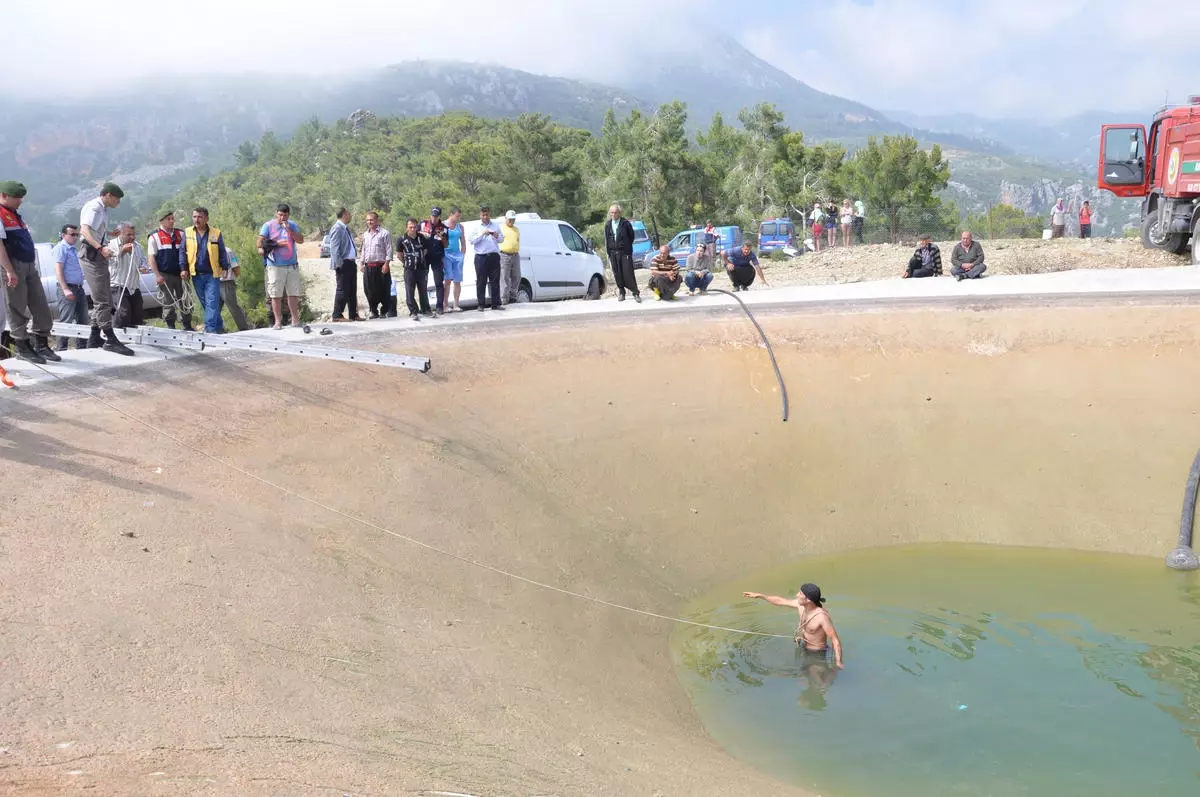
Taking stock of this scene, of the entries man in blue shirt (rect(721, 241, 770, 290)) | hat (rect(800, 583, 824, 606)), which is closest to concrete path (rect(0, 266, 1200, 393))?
man in blue shirt (rect(721, 241, 770, 290))

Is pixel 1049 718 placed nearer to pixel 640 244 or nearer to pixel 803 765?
pixel 803 765

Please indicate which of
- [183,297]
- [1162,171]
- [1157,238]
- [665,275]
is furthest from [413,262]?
[1162,171]

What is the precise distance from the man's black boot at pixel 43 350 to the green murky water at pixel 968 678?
7499 millimetres

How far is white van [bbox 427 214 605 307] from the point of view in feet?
57.6

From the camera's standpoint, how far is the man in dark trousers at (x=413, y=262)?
563 inches

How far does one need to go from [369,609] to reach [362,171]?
96857 mm

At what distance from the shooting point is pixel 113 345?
1086 centimetres

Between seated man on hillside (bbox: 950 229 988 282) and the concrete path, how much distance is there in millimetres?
305

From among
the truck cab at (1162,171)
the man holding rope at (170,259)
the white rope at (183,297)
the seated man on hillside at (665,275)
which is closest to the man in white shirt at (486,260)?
the seated man on hillside at (665,275)

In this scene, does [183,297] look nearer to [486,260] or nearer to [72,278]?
[72,278]

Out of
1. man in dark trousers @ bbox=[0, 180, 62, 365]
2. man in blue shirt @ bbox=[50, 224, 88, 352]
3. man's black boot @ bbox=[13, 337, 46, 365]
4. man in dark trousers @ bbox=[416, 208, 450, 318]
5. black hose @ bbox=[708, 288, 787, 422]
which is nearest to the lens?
man in dark trousers @ bbox=[0, 180, 62, 365]

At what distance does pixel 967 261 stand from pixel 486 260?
9022mm

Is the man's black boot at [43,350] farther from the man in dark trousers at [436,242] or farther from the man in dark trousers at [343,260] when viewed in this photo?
the man in dark trousers at [436,242]

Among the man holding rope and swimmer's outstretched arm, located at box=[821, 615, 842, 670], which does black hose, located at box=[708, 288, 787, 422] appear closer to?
swimmer's outstretched arm, located at box=[821, 615, 842, 670]
